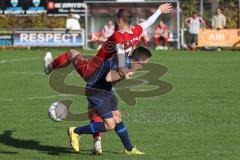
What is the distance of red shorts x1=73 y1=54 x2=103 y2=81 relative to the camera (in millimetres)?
9945

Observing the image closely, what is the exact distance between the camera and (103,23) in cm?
3800

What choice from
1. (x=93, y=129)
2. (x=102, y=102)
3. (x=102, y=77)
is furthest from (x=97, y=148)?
(x=102, y=77)

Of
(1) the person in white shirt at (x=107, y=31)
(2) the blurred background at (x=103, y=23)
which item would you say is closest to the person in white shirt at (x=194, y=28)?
(2) the blurred background at (x=103, y=23)

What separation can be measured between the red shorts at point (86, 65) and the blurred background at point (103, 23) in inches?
1001

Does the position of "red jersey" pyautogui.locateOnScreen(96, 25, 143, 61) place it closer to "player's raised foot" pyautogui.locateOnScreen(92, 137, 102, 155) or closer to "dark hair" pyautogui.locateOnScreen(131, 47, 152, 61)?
"dark hair" pyautogui.locateOnScreen(131, 47, 152, 61)

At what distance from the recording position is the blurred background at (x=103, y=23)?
35594 mm

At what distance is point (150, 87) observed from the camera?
739 inches

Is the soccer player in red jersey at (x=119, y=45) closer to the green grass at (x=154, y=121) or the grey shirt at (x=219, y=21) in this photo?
the green grass at (x=154, y=121)

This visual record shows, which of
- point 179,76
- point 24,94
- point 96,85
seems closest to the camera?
point 96,85

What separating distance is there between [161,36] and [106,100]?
2667 centimetres

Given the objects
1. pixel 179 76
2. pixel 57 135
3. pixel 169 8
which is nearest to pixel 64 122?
pixel 57 135

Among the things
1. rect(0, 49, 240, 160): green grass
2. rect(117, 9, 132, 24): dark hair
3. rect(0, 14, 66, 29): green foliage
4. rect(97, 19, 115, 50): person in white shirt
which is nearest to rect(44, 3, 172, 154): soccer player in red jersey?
rect(117, 9, 132, 24): dark hair

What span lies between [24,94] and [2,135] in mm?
5663

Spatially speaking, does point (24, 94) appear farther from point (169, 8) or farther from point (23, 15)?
point (23, 15)
